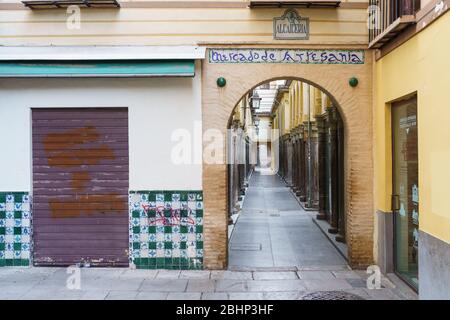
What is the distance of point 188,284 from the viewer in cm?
793

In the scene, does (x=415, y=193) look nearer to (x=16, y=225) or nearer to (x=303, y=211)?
(x=16, y=225)

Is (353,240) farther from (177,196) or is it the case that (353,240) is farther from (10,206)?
(10,206)

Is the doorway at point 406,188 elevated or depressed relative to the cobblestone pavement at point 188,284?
elevated

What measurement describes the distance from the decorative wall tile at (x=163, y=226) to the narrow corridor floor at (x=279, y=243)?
38.4 inches

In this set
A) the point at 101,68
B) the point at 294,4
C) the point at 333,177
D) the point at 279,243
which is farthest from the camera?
the point at 333,177

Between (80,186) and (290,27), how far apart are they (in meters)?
4.30

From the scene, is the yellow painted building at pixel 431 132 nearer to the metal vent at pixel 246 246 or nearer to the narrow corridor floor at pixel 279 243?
the narrow corridor floor at pixel 279 243

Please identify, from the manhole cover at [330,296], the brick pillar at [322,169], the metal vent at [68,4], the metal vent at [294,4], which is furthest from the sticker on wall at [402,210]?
the brick pillar at [322,169]

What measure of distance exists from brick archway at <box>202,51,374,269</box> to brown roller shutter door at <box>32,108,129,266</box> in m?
1.41

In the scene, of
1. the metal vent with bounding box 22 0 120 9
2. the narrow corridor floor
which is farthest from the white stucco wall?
the narrow corridor floor

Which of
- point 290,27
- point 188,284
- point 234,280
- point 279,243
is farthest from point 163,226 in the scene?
point 290,27

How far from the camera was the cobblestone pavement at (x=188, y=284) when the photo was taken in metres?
7.32

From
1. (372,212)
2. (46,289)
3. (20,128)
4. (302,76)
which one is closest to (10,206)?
(20,128)
